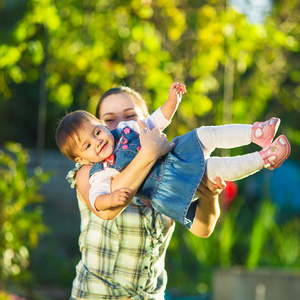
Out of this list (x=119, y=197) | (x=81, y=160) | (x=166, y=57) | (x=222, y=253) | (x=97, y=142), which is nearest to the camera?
(x=119, y=197)

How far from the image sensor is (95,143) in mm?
1992

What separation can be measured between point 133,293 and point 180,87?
81 centimetres

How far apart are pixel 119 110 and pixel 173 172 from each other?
0.52 metres

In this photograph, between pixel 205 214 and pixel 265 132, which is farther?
pixel 205 214

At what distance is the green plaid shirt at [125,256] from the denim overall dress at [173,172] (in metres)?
0.28

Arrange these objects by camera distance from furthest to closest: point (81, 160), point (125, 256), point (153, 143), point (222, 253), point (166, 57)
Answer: point (222, 253)
point (166, 57)
point (125, 256)
point (81, 160)
point (153, 143)

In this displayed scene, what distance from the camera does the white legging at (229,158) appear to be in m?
1.84

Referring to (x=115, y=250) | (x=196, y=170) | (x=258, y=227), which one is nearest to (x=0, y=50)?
(x=258, y=227)

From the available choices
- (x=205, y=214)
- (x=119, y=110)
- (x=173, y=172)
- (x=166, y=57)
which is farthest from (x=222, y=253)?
(x=173, y=172)

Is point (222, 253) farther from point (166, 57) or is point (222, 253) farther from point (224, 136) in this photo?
point (224, 136)

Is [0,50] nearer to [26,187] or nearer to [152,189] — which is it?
[26,187]

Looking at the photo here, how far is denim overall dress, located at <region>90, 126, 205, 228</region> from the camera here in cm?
188

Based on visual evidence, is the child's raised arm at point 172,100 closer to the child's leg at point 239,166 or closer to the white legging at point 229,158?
the white legging at point 229,158

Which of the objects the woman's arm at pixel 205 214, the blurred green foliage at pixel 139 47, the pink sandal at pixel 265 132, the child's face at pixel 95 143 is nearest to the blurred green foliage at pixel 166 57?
the blurred green foliage at pixel 139 47
